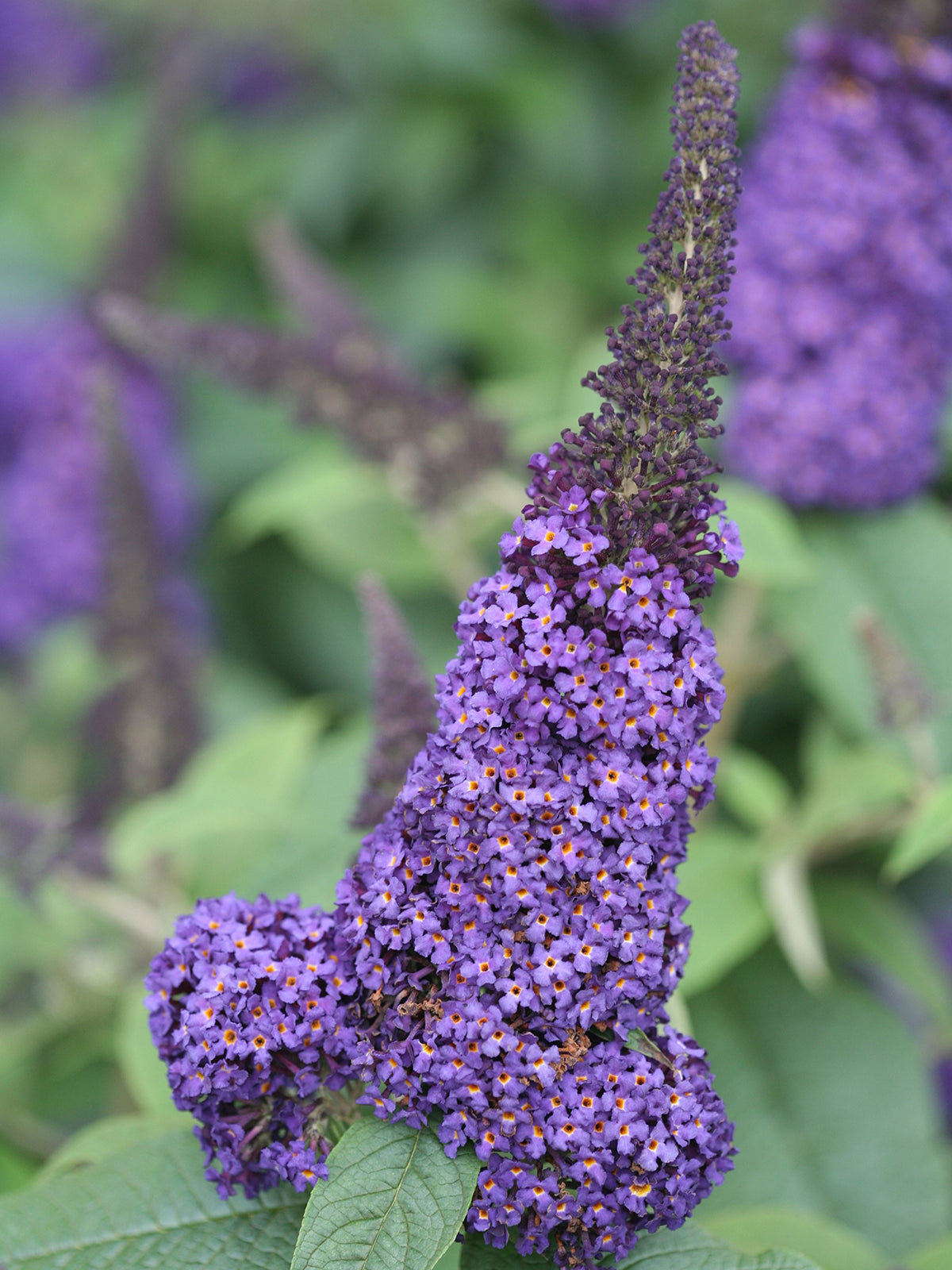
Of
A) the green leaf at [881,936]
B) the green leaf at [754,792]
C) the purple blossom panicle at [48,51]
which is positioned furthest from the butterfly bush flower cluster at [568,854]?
the purple blossom panicle at [48,51]

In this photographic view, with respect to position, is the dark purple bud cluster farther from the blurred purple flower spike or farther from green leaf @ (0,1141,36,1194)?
the blurred purple flower spike

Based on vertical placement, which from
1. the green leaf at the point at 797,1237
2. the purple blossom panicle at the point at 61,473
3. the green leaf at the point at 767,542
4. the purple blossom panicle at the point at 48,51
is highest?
the purple blossom panicle at the point at 48,51

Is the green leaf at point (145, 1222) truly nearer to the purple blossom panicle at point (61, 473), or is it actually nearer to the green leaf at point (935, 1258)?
the green leaf at point (935, 1258)

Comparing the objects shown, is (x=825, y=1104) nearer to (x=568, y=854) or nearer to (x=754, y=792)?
(x=754, y=792)

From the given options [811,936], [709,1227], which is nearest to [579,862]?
[709,1227]

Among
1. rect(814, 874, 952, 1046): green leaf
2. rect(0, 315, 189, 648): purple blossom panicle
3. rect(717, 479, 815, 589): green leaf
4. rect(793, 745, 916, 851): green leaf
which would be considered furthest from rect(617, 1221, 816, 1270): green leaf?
rect(0, 315, 189, 648): purple blossom panicle

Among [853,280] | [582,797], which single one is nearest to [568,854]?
[582,797]
